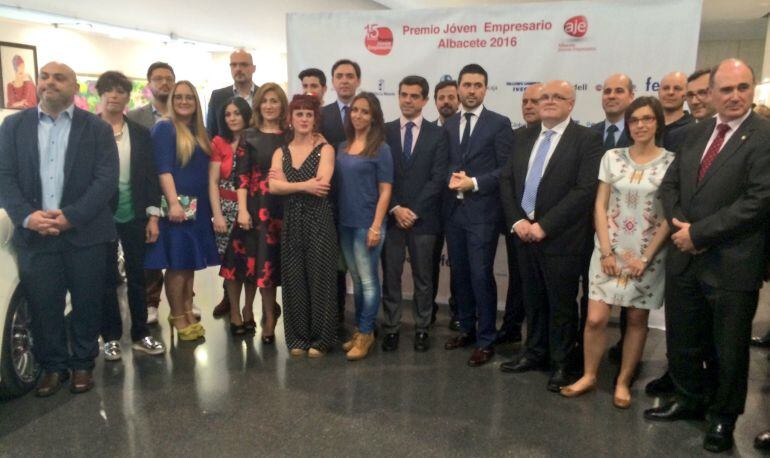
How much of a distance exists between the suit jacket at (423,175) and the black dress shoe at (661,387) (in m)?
1.47

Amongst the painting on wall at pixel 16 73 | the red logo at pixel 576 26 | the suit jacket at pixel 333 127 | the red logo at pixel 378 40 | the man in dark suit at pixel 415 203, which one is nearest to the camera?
the man in dark suit at pixel 415 203

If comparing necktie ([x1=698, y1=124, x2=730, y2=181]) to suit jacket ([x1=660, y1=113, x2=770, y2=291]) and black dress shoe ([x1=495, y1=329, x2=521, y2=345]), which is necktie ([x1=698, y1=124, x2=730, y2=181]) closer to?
suit jacket ([x1=660, y1=113, x2=770, y2=291])

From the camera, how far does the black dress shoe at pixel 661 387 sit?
306 cm

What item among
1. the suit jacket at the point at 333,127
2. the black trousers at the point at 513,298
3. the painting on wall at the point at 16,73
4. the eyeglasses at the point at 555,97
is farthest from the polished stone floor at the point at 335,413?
the painting on wall at the point at 16,73

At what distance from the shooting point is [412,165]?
11.3 ft

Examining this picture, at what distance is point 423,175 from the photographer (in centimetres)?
342

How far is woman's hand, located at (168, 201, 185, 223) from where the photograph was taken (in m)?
3.42

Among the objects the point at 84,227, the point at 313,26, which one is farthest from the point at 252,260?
the point at 313,26

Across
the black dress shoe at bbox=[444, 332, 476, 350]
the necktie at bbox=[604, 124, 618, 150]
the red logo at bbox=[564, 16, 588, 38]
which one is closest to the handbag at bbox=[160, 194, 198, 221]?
the black dress shoe at bbox=[444, 332, 476, 350]

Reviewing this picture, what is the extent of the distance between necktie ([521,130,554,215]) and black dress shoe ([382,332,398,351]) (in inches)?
47.4

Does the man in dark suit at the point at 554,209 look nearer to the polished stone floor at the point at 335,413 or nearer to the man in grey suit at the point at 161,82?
the polished stone floor at the point at 335,413

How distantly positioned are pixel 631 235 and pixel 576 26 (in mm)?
2046

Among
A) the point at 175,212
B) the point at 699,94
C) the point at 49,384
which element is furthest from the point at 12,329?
the point at 699,94

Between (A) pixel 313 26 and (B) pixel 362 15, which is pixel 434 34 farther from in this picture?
(A) pixel 313 26
